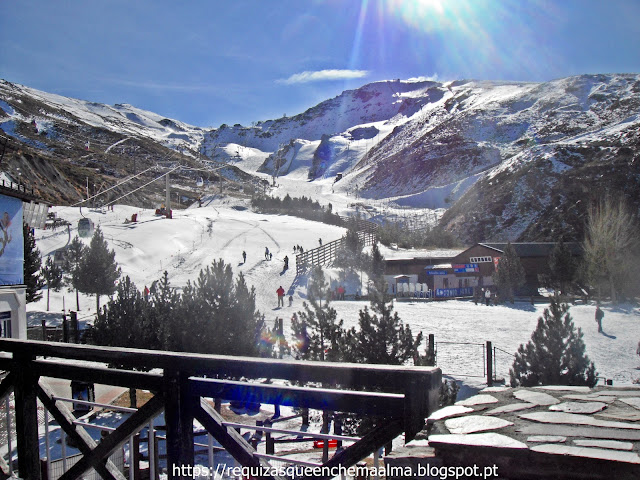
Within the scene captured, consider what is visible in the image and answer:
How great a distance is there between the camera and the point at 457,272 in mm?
35438

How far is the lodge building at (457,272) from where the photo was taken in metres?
33.2

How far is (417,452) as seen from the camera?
2.15m

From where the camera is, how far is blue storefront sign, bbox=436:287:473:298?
32.2m

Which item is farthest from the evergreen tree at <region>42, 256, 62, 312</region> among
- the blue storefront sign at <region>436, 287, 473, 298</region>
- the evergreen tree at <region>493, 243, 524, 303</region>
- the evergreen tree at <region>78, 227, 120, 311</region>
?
the evergreen tree at <region>493, 243, 524, 303</region>

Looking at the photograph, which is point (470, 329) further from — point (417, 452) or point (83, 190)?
point (83, 190)

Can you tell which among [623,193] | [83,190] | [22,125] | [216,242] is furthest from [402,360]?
[22,125]

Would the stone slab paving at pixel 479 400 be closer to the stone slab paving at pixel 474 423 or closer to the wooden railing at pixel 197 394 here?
the stone slab paving at pixel 474 423

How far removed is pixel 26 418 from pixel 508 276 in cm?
3087

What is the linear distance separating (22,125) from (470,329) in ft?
456

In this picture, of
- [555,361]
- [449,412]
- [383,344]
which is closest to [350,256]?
[555,361]

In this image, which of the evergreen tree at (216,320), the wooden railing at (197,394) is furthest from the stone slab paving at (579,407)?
the evergreen tree at (216,320)

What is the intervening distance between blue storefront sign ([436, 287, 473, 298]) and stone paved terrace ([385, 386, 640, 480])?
99.1 ft

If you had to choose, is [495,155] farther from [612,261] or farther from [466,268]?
[612,261]

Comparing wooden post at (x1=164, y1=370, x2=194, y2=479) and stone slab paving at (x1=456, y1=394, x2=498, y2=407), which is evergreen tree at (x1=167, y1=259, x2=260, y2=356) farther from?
wooden post at (x1=164, y1=370, x2=194, y2=479)
